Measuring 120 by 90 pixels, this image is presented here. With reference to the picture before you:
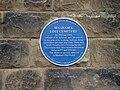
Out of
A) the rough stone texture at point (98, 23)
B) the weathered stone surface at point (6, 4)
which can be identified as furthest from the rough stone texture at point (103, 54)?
the weathered stone surface at point (6, 4)

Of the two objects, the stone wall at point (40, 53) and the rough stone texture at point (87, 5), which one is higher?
the rough stone texture at point (87, 5)

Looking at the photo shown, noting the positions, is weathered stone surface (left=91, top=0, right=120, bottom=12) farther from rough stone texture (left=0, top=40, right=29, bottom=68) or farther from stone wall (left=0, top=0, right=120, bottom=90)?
rough stone texture (left=0, top=40, right=29, bottom=68)

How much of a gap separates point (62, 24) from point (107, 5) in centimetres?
61

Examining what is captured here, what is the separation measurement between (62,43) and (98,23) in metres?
0.51

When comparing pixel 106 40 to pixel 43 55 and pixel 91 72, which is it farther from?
pixel 43 55

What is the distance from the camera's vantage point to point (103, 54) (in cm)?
467

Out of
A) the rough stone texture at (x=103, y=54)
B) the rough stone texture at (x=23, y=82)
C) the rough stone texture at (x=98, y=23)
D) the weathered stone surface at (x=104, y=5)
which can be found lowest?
the rough stone texture at (x=23, y=82)

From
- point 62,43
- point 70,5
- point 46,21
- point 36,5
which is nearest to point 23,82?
point 62,43

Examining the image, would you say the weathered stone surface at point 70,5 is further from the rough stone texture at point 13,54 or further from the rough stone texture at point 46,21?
the rough stone texture at point 13,54

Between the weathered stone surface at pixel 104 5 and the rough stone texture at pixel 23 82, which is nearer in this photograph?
the rough stone texture at pixel 23 82

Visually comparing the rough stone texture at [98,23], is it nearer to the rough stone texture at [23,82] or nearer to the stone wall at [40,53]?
the stone wall at [40,53]

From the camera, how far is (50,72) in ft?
15.2

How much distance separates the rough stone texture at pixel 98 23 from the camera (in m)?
4.68

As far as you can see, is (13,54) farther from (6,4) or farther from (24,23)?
(6,4)
